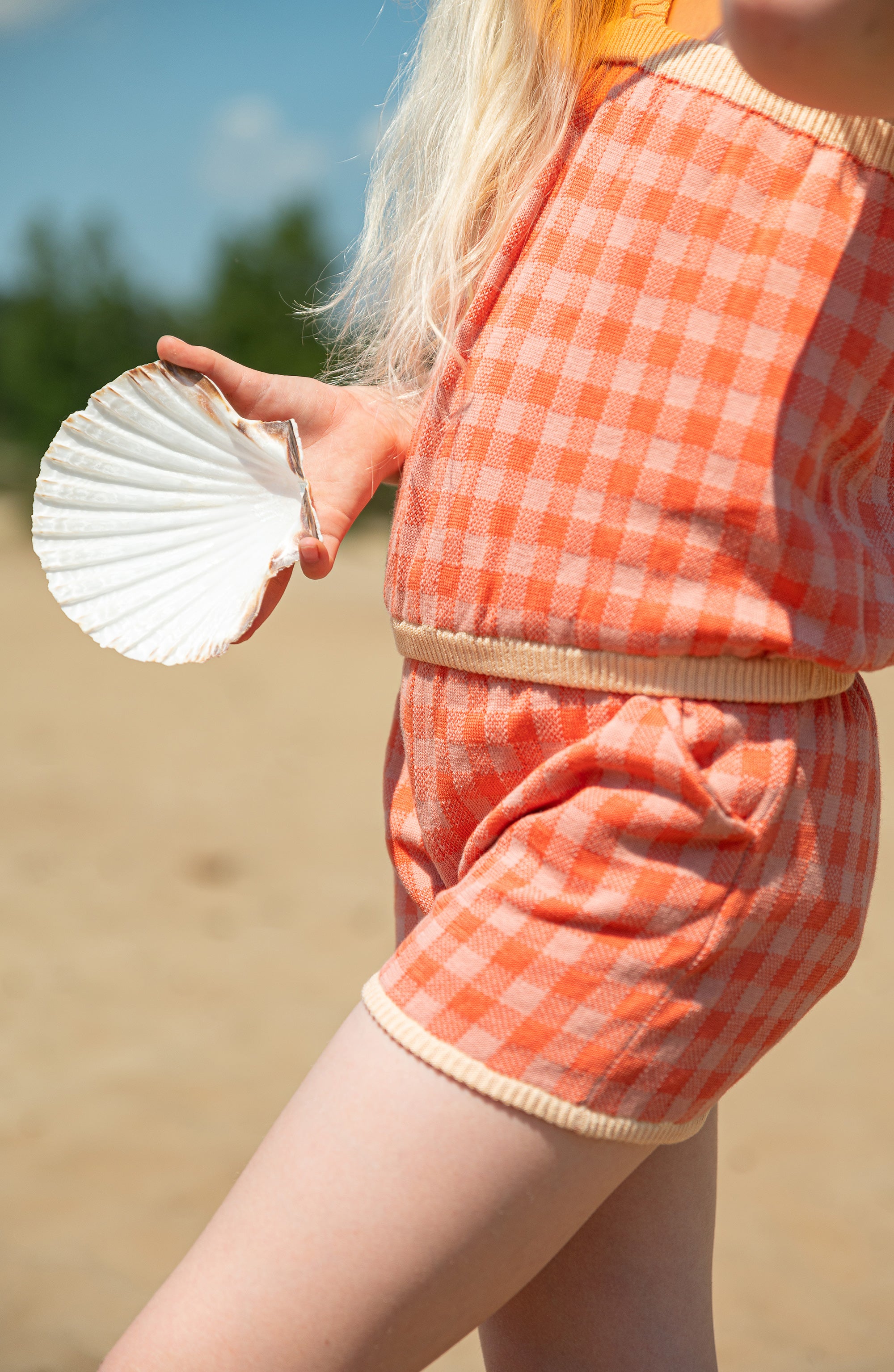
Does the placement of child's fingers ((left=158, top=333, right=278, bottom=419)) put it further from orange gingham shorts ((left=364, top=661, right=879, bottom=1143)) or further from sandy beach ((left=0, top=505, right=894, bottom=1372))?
sandy beach ((left=0, top=505, right=894, bottom=1372))

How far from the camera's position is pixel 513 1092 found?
0.69 metres

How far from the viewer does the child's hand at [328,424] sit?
0.94 m

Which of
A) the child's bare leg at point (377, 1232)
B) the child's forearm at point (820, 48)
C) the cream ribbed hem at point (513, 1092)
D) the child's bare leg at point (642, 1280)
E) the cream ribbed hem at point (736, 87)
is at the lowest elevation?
the child's bare leg at point (642, 1280)

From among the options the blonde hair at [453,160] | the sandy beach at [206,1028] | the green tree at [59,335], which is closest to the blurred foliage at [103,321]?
the green tree at [59,335]

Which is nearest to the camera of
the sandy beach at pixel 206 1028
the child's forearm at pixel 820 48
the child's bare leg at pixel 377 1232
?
the child's forearm at pixel 820 48

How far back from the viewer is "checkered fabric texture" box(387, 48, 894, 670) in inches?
28.8

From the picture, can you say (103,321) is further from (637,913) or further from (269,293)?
(637,913)

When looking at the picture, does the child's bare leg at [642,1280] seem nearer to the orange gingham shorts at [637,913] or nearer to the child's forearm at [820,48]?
the orange gingham shorts at [637,913]

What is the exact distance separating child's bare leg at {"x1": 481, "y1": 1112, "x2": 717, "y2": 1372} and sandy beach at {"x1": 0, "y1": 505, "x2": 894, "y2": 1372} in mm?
1017

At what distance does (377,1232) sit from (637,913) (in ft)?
0.79

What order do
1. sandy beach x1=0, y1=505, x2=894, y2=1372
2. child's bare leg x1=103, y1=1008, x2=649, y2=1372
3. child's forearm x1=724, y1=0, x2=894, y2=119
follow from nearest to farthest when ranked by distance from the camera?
1. child's forearm x1=724, y1=0, x2=894, y2=119
2. child's bare leg x1=103, y1=1008, x2=649, y2=1372
3. sandy beach x1=0, y1=505, x2=894, y2=1372

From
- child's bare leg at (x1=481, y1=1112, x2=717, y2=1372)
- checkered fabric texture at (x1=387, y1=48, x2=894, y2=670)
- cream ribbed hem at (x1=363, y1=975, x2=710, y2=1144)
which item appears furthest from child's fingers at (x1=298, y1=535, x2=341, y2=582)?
child's bare leg at (x1=481, y1=1112, x2=717, y2=1372)

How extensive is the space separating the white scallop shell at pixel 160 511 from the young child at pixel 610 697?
141mm

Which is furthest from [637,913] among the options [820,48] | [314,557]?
[820,48]
